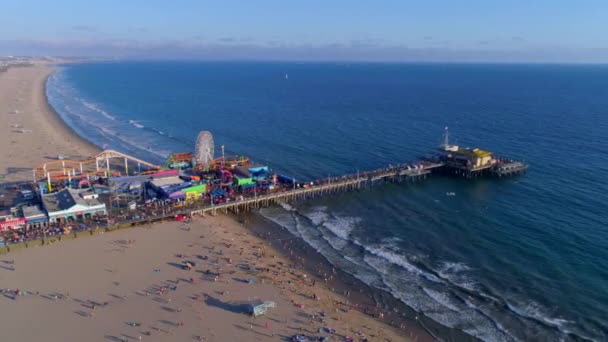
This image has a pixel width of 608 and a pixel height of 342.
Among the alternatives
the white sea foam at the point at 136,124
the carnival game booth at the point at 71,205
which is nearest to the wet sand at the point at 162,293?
the carnival game booth at the point at 71,205

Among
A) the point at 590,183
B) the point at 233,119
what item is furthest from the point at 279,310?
the point at 233,119

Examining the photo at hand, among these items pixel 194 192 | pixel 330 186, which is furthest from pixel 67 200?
pixel 330 186

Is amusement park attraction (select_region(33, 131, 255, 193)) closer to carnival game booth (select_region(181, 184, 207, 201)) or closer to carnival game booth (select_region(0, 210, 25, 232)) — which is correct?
carnival game booth (select_region(181, 184, 207, 201))

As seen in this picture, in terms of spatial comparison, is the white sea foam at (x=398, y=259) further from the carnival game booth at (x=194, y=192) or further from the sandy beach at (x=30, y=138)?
the sandy beach at (x=30, y=138)

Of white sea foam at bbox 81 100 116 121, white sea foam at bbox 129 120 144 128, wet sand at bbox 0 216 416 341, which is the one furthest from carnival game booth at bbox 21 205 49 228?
white sea foam at bbox 81 100 116 121

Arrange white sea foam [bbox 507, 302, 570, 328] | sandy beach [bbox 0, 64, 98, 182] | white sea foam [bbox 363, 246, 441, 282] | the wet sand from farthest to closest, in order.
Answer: sandy beach [bbox 0, 64, 98, 182], white sea foam [bbox 363, 246, 441, 282], white sea foam [bbox 507, 302, 570, 328], the wet sand

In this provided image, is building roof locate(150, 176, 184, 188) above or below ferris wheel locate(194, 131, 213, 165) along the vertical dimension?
below
